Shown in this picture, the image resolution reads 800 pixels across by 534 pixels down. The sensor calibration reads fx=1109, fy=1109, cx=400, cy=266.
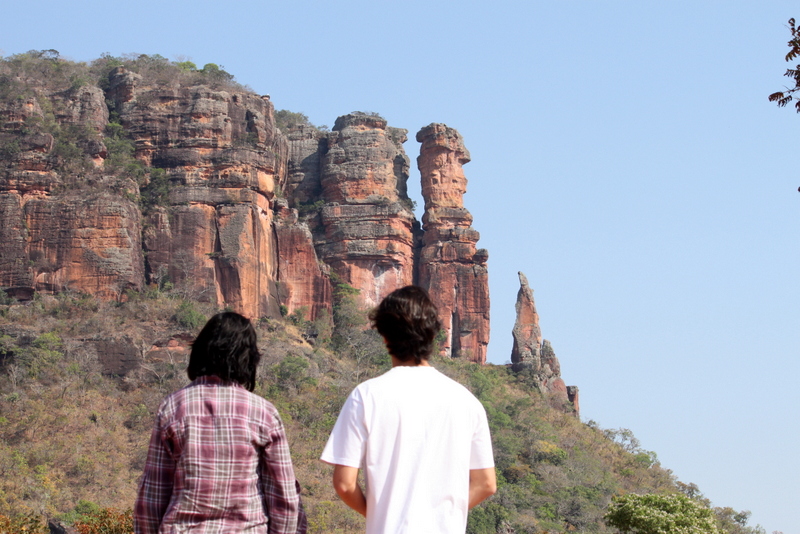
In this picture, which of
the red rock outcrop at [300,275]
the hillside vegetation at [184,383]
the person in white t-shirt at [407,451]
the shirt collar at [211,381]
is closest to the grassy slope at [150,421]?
the hillside vegetation at [184,383]

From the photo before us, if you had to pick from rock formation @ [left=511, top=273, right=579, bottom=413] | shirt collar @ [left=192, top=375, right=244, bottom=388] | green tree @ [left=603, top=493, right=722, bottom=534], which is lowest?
green tree @ [left=603, top=493, right=722, bottom=534]

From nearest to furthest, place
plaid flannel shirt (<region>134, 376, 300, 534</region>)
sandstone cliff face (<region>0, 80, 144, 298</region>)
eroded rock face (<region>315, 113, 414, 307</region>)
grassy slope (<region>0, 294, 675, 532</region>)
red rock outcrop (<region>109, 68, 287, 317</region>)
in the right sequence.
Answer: plaid flannel shirt (<region>134, 376, 300, 534</region>) → grassy slope (<region>0, 294, 675, 532</region>) → sandstone cliff face (<region>0, 80, 144, 298</region>) → red rock outcrop (<region>109, 68, 287, 317</region>) → eroded rock face (<region>315, 113, 414, 307</region>)

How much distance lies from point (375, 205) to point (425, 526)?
43530 mm

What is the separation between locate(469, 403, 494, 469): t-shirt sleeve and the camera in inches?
191

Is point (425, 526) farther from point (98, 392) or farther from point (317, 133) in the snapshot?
point (317, 133)

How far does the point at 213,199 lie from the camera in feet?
143

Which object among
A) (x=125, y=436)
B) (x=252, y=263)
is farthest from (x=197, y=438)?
(x=252, y=263)

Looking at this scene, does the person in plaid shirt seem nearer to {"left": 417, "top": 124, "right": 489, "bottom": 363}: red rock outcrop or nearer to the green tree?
the green tree

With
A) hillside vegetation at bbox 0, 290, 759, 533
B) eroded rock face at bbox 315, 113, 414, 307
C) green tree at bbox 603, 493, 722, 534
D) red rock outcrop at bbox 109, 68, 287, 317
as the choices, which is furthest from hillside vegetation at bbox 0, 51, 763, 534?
green tree at bbox 603, 493, 722, 534

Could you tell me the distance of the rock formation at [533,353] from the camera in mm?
48750

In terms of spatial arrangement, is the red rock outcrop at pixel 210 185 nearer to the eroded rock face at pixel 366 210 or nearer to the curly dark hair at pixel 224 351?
the eroded rock face at pixel 366 210

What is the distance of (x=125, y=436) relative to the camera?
32125mm

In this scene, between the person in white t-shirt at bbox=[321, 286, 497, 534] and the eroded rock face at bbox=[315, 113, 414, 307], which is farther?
the eroded rock face at bbox=[315, 113, 414, 307]

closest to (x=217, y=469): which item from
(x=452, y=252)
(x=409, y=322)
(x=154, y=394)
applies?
(x=409, y=322)
